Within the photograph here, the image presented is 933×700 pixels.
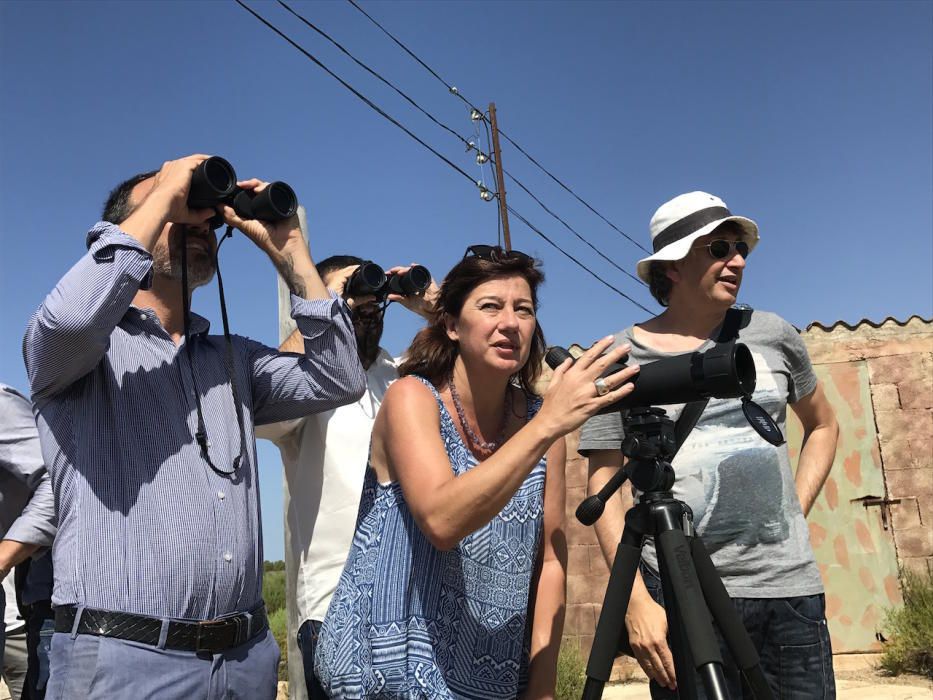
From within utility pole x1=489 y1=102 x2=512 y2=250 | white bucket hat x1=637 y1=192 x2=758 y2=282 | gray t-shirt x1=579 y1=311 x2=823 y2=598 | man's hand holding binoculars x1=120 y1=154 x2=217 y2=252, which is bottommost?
gray t-shirt x1=579 y1=311 x2=823 y2=598

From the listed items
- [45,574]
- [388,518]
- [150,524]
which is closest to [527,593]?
[388,518]

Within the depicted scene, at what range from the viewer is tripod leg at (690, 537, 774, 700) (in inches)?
65.9

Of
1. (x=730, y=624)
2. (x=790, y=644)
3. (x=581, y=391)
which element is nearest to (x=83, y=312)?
(x=581, y=391)

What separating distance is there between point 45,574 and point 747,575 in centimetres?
220

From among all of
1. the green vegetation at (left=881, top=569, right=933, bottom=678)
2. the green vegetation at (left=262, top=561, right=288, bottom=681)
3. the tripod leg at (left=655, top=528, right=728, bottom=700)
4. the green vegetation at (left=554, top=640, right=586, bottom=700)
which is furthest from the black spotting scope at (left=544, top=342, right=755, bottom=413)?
the green vegetation at (left=262, top=561, right=288, bottom=681)

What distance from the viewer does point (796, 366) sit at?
2428 mm

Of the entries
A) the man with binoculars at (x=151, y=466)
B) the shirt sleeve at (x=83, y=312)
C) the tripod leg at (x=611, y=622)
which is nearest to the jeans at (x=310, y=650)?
the man with binoculars at (x=151, y=466)

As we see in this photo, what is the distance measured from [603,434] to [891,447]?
4.75 metres

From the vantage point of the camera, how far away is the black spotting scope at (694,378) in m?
1.71

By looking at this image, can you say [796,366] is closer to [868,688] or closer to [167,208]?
[167,208]

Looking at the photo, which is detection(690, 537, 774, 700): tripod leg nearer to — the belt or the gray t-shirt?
the gray t-shirt

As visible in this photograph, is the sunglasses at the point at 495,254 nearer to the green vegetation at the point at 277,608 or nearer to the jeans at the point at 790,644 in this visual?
the jeans at the point at 790,644

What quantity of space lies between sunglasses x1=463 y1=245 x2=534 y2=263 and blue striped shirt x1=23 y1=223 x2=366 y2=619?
69 centimetres

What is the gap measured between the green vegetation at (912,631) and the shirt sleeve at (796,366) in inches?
161
